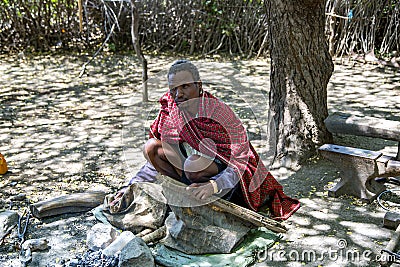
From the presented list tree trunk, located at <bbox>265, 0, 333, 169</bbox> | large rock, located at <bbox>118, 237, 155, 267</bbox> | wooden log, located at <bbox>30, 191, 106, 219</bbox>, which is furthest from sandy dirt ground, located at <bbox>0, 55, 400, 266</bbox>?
large rock, located at <bbox>118, 237, 155, 267</bbox>

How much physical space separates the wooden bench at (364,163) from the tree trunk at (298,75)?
1.29 ft

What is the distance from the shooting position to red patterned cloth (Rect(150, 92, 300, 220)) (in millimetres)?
3033

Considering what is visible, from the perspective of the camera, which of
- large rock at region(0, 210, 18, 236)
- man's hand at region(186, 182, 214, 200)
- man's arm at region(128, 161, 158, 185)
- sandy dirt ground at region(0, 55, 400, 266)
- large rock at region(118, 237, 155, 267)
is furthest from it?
man's arm at region(128, 161, 158, 185)

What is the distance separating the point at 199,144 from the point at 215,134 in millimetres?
115

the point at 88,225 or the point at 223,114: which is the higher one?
the point at 223,114

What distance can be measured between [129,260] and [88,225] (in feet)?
2.37

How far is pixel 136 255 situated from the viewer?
274cm

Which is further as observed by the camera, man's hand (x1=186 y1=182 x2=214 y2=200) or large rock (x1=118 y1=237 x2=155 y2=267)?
man's hand (x1=186 y1=182 x2=214 y2=200)

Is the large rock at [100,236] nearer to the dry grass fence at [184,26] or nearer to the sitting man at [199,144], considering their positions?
the sitting man at [199,144]

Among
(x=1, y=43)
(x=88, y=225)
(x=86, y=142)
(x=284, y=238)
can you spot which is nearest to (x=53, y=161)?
(x=86, y=142)

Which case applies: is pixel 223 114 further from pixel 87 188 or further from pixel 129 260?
pixel 87 188

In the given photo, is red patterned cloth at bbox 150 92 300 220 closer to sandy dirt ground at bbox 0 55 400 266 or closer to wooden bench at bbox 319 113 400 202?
sandy dirt ground at bbox 0 55 400 266

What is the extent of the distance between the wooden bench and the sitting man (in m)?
0.69

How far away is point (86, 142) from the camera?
5008mm
